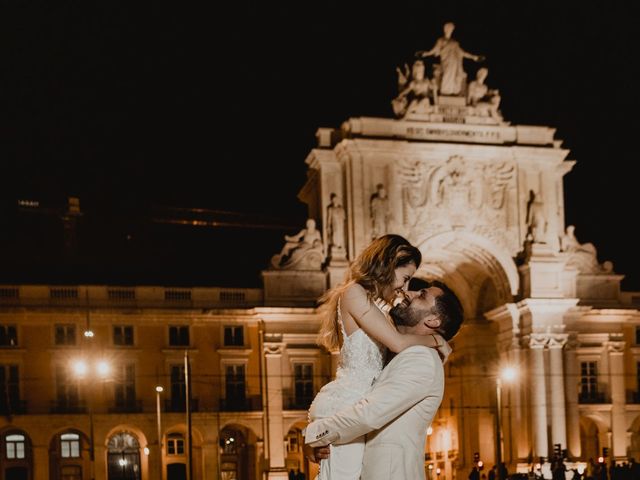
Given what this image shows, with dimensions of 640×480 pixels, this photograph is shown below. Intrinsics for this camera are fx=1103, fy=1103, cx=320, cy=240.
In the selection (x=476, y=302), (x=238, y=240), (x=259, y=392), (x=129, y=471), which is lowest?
(x=129, y=471)

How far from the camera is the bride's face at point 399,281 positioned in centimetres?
779

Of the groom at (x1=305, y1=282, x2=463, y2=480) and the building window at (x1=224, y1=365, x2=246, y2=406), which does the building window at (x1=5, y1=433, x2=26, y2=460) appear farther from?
the groom at (x1=305, y1=282, x2=463, y2=480)

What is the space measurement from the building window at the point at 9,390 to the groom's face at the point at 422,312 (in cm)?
4500

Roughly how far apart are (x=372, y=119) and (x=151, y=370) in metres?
15.8

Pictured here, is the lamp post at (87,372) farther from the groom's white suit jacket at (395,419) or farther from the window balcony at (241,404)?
the groom's white suit jacket at (395,419)

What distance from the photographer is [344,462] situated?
24.7 ft

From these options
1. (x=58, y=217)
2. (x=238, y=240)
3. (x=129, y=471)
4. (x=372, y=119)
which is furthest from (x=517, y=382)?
(x=58, y=217)

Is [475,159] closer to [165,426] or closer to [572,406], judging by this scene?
[572,406]

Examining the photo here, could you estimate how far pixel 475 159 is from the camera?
177 feet

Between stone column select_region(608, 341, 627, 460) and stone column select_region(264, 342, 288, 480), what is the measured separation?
16.4m

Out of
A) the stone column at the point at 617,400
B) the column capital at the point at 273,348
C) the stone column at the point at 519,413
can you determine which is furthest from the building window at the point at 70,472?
the stone column at the point at 617,400

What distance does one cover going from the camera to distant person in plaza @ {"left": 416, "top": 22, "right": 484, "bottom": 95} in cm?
5478

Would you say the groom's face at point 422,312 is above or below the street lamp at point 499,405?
above

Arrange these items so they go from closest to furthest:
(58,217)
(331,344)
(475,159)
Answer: (331,344), (475,159), (58,217)
